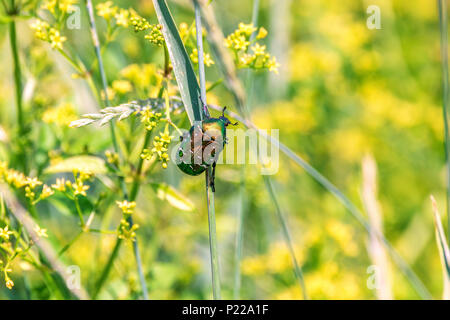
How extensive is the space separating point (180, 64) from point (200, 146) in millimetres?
170

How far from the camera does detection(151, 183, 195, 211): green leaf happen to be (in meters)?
1.17

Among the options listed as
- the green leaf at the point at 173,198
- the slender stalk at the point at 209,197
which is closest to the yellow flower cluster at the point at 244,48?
the slender stalk at the point at 209,197

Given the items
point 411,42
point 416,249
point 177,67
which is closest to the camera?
point 177,67

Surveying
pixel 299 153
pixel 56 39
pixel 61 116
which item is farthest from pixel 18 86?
pixel 299 153

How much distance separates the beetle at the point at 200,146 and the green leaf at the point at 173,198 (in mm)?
250

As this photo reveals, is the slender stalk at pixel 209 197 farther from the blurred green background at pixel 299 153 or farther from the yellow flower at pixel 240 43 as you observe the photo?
the blurred green background at pixel 299 153

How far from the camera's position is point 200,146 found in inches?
35.8

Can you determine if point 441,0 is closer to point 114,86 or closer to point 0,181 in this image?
point 114,86

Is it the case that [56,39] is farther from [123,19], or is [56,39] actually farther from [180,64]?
[180,64]

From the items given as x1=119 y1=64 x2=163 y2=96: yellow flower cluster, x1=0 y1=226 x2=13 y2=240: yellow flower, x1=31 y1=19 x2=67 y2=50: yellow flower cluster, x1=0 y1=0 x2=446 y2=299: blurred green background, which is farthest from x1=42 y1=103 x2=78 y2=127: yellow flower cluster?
x1=0 y1=226 x2=13 y2=240: yellow flower
